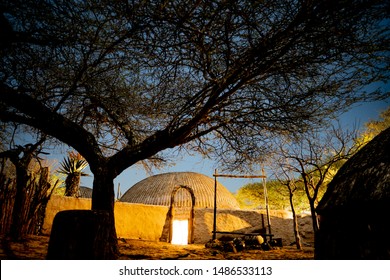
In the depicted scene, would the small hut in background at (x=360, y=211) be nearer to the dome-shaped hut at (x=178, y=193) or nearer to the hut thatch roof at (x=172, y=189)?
the dome-shaped hut at (x=178, y=193)

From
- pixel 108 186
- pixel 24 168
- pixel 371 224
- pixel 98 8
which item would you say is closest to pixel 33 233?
pixel 24 168

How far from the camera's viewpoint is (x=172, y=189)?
2203cm

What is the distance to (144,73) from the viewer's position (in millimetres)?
Answer: 4773

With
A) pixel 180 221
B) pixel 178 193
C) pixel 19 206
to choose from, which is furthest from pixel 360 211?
pixel 178 193

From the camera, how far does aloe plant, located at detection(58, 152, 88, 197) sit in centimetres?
1444

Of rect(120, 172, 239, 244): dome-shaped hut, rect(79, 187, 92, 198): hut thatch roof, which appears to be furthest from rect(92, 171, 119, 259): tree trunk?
rect(79, 187, 92, 198): hut thatch roof

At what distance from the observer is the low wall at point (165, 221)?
9.95 meters

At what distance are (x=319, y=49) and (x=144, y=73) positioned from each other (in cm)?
322

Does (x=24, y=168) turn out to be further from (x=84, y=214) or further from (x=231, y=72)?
(x=231, y=72)

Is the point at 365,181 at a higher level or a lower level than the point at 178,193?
lower

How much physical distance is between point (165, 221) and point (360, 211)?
10.7 m

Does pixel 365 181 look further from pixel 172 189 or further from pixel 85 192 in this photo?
pixel 85 192

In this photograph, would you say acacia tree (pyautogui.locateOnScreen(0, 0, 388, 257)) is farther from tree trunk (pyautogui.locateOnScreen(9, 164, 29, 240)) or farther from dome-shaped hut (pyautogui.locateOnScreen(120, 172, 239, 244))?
dome-shaped hut (pyautogui.locateOnScreen(120, 172, 239, 244))

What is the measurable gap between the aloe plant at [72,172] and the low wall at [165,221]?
5845 mm
